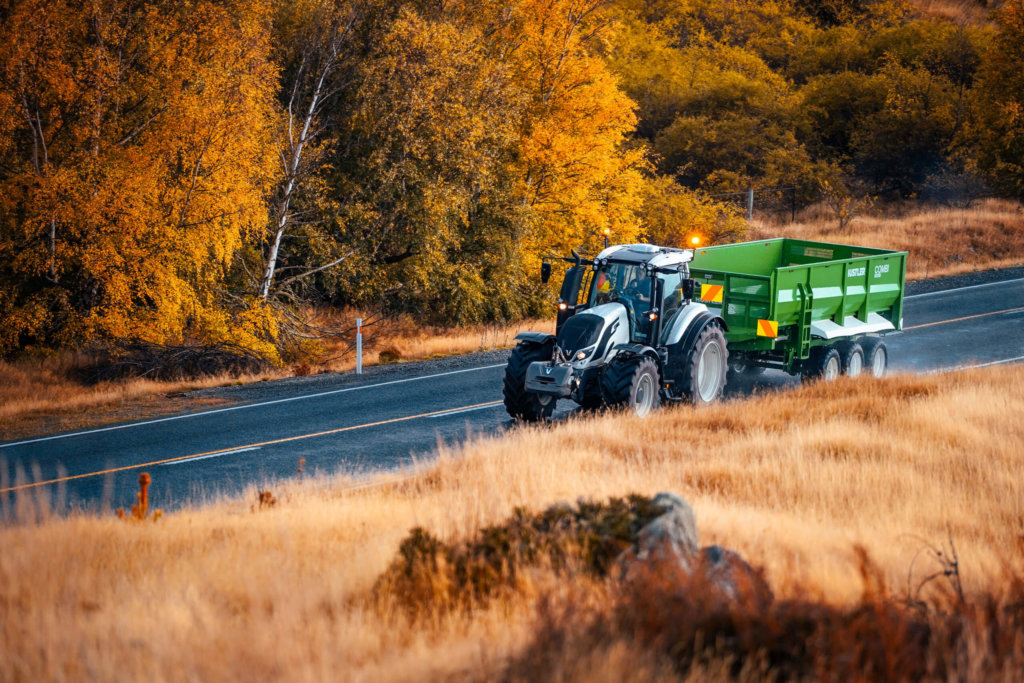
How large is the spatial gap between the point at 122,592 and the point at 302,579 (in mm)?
1215

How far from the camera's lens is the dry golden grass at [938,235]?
31.0m

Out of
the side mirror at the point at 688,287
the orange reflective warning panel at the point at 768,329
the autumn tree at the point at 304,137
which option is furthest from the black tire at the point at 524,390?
the autumn tree at the point at 304,137

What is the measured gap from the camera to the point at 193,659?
5.24 meters

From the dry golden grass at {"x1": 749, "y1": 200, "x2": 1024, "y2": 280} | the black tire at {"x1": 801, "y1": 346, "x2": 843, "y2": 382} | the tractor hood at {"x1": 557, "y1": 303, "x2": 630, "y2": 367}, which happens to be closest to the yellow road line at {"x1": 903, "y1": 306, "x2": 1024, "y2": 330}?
the dry golden grass at {"x1": 749, "y1": 200, "x2": 1024, "y2": 280}

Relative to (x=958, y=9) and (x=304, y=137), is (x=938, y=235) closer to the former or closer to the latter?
(x=304, y=137)

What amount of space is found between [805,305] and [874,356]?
2.68 meters

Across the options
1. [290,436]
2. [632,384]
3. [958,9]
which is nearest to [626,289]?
[632,384]

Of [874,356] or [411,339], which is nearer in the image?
[874,356]

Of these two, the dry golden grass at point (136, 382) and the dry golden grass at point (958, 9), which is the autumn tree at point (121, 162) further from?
the dry golden grass at point (958, 9)

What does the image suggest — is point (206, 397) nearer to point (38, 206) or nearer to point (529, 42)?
point (38, 206)

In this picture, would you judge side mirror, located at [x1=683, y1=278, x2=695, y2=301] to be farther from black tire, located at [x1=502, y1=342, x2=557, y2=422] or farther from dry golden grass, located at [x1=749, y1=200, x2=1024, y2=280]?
dry golden grass, located at [x1=749, y1=200, x2=1024, y2=280]

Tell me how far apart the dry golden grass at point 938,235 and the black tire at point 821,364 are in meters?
15.0

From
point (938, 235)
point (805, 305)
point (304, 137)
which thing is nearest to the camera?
point (805, 305)

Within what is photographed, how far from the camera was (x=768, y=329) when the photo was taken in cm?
1416
